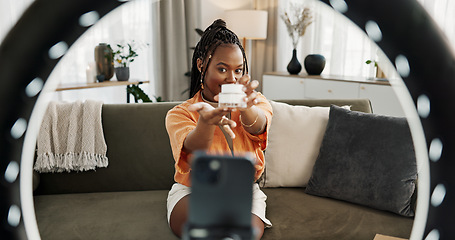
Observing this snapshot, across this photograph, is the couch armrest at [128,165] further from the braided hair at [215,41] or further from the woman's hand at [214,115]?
the woman's hand at [214,115]

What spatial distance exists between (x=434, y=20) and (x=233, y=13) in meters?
3.84

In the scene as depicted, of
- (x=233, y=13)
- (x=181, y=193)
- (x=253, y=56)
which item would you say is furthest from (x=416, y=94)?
(x=253, y=56)

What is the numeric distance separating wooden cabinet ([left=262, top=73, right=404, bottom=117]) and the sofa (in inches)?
39.7

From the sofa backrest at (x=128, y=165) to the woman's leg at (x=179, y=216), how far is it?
50 cm

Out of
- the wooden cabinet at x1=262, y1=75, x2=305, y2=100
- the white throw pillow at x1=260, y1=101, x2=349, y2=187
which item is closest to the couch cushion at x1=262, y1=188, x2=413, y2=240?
the white throw pillow at x1=260, y1=101, x2=349, y2=187

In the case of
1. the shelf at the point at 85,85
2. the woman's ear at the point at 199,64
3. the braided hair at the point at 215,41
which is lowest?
the shelf at the point at 85,85

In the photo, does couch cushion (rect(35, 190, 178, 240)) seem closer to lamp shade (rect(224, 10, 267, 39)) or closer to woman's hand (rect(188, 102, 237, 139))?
woman's hand (rect(188, 102, 237, 139))

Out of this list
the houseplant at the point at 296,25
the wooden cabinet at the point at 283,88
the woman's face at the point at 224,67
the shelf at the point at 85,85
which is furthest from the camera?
the houseplant at the point at 296,25

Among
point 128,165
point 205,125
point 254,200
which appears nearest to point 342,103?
point 254,200

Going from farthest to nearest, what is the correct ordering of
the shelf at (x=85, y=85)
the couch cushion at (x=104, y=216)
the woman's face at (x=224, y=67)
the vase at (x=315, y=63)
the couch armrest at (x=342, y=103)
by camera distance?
the vase at (x=315, y=63), the shelf at (x=85, y=85), the couch armrest at (x=342, y=103), the couch cushion at (x=104, y=216), the woman's face at (x=224, y=67)

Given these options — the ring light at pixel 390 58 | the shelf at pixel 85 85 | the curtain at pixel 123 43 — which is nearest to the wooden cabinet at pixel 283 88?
the curtain at pixel 123 43

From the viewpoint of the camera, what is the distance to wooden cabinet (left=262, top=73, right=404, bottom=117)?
284 centimetres

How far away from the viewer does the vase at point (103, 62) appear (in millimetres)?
3166

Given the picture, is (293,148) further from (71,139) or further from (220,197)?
(220,197)
